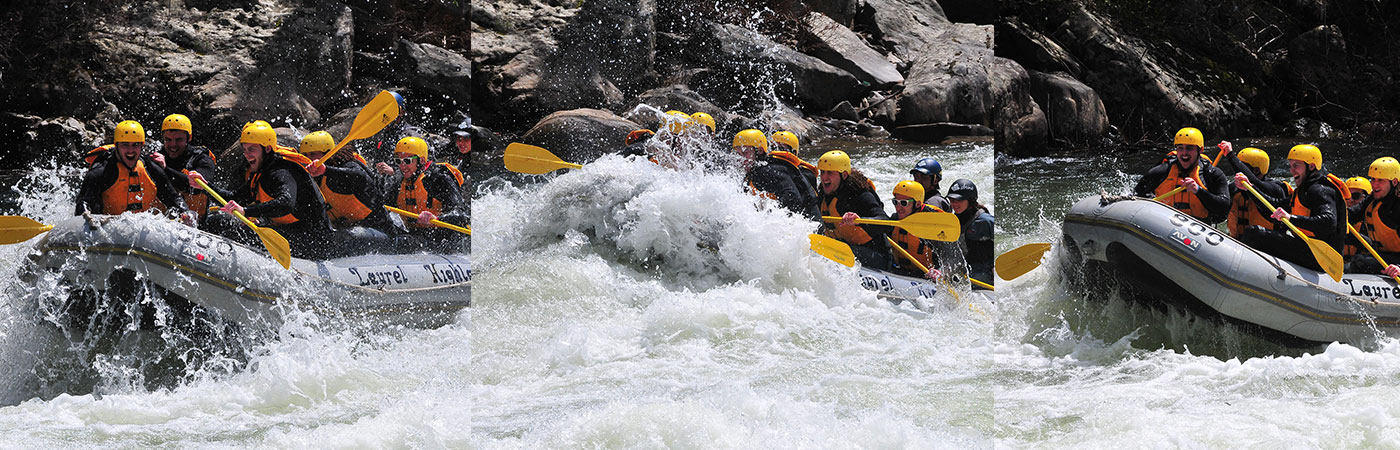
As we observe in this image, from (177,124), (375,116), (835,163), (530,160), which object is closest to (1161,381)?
(835,163)

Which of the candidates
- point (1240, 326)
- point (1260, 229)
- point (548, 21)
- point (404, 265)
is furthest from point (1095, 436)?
point (404, 265)

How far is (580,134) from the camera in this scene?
170 inches

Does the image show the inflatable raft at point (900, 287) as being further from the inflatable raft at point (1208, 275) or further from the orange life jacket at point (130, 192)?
the orange life jacket at point (130, 192)

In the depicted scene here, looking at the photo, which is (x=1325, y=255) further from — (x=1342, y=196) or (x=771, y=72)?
(x=771, y=72)

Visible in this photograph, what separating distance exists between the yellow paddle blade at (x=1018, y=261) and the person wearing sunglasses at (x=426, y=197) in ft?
6.26

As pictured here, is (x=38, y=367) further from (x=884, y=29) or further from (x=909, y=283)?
(x=884, y=29)

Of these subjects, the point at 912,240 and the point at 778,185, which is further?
the point at 778,185

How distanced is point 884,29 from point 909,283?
4.56 ft

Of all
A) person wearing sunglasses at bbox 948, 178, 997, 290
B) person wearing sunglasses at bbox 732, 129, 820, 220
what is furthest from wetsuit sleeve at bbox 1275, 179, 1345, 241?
person wearing sunglasses at bbox 732, 129, 820, 220

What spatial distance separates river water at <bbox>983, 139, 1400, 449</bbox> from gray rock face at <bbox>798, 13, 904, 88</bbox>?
55.0 inches

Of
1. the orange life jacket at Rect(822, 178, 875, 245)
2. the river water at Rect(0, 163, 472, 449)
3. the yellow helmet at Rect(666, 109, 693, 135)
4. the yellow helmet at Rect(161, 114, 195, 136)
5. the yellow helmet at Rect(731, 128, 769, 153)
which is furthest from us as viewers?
the yellow helmet at Rect(666, 109, 693, 135)

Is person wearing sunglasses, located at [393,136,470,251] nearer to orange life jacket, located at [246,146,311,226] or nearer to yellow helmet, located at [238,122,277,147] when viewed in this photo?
orange life jacket, located at [246,146,311,226]

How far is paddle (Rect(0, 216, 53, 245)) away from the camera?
2904 millimetres

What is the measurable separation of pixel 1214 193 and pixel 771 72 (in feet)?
13.9
